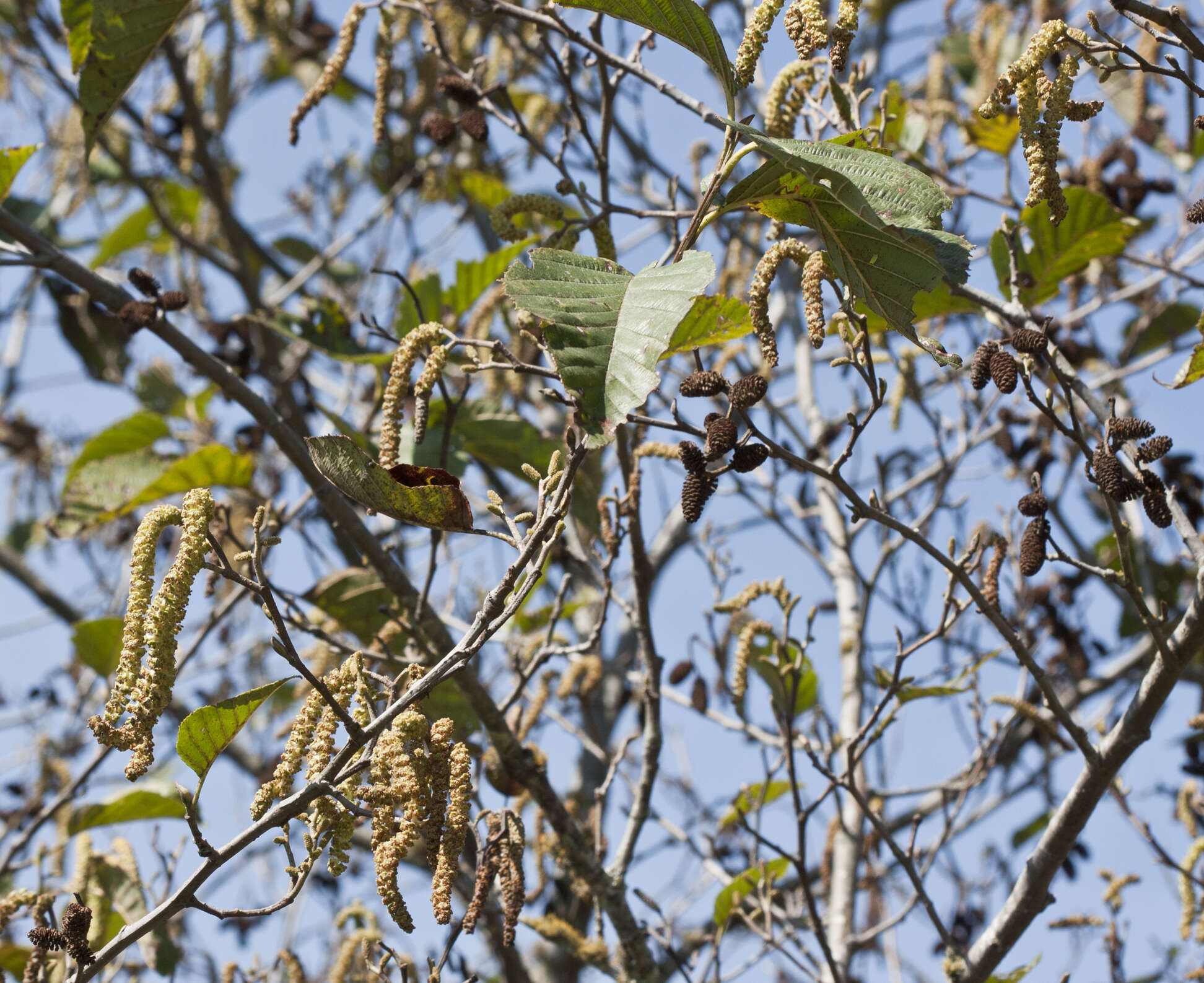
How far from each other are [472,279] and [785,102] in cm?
83

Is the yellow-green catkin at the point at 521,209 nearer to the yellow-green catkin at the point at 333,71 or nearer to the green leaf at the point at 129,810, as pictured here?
the yellow-green catkin at the point at 333,71

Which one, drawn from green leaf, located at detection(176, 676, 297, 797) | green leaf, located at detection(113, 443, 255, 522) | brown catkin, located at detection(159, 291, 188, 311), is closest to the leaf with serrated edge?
green leaf, located at detection(176, 676, 297, 797)

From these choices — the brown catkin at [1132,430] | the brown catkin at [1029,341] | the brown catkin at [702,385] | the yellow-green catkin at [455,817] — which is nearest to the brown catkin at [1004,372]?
the brown catkin at [1029,341]

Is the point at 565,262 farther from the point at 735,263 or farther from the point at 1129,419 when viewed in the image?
the point at 735,263

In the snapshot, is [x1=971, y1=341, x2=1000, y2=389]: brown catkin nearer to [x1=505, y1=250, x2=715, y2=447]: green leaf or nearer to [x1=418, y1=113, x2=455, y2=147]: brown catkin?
[x1=505, y1=250, x2=715, y2=447]: green leaf

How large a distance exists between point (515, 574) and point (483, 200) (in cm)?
239

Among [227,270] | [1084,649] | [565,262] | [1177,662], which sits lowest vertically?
[1177,662]

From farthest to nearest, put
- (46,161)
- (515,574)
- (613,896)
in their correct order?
(46,161) < (613,896) < (515,574)

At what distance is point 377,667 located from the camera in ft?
7.85

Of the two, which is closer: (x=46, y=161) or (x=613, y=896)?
(x=613, y=896)

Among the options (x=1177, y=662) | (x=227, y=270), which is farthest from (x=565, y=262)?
(x=227, y=270)

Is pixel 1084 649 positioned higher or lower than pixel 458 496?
higher

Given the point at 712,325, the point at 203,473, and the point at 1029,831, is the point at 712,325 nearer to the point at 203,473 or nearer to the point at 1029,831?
the point at 203,473

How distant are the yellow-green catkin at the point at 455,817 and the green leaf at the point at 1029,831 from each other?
2577 mm
